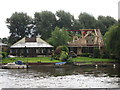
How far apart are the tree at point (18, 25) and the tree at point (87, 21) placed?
24.1m

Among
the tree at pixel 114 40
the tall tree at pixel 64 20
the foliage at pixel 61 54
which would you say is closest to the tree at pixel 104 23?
the tall tree at pixel 64 20

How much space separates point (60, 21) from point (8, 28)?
22702 millimetres

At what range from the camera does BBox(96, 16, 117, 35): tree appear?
358ft

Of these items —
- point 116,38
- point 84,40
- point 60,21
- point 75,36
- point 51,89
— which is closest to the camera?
point 51,89

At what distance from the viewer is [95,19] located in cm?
11556

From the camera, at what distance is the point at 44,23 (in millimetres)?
106062

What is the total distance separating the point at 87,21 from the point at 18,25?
30.8m

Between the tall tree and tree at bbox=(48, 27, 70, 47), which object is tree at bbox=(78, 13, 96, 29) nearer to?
the tall tree

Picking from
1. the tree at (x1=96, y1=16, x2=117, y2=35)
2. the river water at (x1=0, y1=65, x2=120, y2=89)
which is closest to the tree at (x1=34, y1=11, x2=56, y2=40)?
the tree at (x1=96, y1=16, x2=117, y2=35)

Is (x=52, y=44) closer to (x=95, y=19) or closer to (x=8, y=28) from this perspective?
(x=8, y=28)

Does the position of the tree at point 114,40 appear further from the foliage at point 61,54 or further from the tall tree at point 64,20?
the tall tree at point 64,20

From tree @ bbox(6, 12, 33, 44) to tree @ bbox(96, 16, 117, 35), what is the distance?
96.9ft

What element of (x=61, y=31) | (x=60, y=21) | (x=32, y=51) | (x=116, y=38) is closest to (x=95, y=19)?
(x=60, y=21)

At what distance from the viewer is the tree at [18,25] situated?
10362cm
